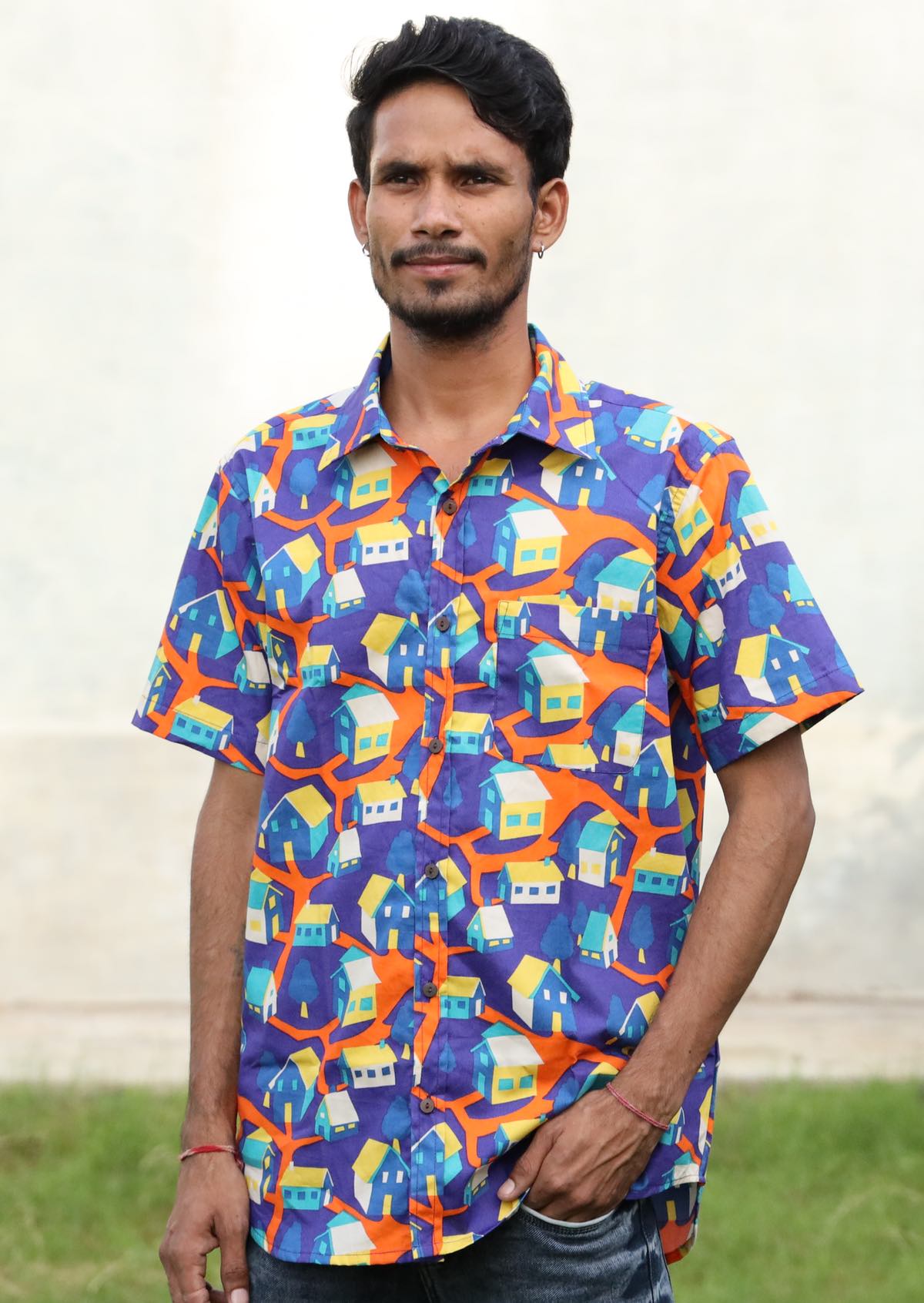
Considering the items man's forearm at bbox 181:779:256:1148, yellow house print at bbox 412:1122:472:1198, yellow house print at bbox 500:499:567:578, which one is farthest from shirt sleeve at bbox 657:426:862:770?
man's forearm at bbox 181:779:256:1148

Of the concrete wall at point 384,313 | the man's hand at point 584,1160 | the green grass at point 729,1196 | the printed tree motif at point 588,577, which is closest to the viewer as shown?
the man's hand at point 584,1160

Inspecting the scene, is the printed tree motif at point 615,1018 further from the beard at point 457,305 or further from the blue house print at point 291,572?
the beard at point 457,305

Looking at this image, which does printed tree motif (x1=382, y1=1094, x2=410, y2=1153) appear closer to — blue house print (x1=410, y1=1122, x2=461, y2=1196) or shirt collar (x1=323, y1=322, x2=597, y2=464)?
blue house print (x1=410, y1=1122, x2=461, y2=1196)

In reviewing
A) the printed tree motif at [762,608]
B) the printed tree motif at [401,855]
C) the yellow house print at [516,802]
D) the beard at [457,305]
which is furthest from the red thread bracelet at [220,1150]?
the beard at [457,305]

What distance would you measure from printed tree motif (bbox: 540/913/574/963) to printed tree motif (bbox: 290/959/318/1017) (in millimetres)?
260

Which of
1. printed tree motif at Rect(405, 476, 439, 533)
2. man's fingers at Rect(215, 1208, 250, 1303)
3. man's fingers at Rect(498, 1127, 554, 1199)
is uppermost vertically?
printed tree motif at Rect(405, 476, 439, 533)

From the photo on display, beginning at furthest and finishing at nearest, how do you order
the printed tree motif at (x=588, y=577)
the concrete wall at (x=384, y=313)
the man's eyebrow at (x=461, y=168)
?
the concrete wall at (x=384, y=313) < the man's eyebrow at (x=461, y=168) < the printed tree motif at (x=588, y=577)

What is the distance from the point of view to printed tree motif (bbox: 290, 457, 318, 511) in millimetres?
2029

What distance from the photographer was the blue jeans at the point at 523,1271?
1.81 m

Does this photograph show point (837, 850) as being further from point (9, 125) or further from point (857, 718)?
point (9, 125)

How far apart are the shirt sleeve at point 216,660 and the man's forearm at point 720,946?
56 centimetres

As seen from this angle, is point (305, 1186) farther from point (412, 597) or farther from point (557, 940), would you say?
point (412, 597)

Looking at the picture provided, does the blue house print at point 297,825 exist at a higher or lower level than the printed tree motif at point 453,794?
lower

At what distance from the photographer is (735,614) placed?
1872 millimetres
